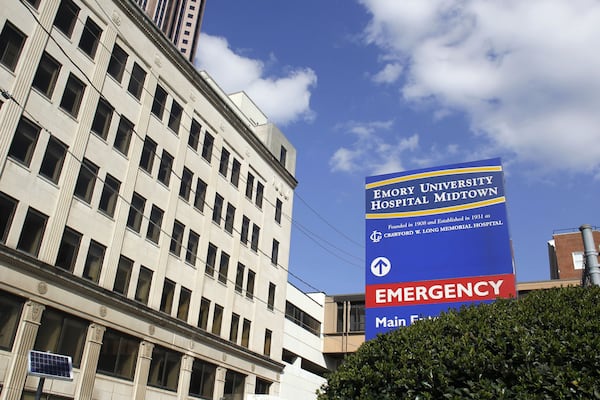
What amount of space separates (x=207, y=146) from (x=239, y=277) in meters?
9.38

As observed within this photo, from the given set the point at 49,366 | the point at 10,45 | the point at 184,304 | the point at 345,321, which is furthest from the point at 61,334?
the point at 345,321

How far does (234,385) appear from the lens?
3600 centimetres

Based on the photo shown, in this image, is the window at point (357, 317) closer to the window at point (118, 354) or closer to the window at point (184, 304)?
the window at point (184, 304)

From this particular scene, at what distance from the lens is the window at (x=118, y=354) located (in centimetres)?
2605

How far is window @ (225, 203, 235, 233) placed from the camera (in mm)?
38125

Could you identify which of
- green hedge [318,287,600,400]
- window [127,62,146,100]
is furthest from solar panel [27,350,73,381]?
window [127,62,146,100]

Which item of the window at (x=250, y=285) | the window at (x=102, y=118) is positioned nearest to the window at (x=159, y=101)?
the window at (x=102, y=118)

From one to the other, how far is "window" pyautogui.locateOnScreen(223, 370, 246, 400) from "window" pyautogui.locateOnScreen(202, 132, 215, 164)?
14.1 metres

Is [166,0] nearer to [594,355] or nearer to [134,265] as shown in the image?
[134,265]

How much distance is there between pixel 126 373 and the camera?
89.6ft

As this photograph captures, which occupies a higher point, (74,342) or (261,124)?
(261,124)

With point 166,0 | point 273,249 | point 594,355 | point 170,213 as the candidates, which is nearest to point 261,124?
point 273,249

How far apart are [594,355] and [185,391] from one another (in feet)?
84.7

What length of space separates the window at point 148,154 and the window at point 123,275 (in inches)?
214
